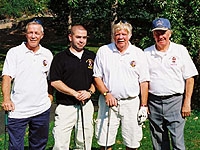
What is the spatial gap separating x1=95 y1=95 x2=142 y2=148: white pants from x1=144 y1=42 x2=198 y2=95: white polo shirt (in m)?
0.33

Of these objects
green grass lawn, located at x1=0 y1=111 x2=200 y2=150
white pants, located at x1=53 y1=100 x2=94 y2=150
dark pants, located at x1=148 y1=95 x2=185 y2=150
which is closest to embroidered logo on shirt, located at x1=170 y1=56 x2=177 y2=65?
dark pants, located at x1=148 y1=95 x2=185 y2=150

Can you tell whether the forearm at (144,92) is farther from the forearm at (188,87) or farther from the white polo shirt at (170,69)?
the forearm at (188,87)

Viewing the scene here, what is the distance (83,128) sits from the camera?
4.76 m

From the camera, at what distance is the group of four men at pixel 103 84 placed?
4445 millimetres

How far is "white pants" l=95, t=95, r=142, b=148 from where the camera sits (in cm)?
459

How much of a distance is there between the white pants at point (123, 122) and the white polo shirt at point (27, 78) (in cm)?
71

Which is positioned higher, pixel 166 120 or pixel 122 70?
pixel 122 70

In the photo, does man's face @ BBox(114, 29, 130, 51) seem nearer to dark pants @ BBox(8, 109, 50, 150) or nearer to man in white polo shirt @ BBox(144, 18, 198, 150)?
man in white polo shirt @ BBox(144, 18, 198, 150)

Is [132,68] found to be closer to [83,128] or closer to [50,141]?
[83,128]

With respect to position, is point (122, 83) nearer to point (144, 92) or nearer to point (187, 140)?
point (144, 92)

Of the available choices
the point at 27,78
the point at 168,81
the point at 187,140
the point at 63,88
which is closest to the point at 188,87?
the point at 168,81

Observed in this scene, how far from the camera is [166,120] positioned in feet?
15.5

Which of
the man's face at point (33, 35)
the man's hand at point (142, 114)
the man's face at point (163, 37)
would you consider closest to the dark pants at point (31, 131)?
the man's face at point (33, 35)

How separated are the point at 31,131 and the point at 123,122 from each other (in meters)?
1.11
